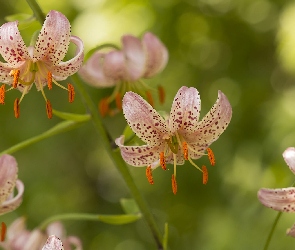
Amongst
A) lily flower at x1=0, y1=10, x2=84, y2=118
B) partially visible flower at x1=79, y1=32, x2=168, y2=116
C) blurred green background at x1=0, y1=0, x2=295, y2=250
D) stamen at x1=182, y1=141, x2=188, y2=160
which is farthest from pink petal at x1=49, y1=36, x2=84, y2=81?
blurred green background at x1=0, y1=0, x2=295, y2=250

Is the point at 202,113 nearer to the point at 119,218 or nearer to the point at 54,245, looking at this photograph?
the point at 119,218

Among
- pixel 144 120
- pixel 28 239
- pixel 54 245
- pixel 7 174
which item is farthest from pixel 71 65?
pixel 28 239

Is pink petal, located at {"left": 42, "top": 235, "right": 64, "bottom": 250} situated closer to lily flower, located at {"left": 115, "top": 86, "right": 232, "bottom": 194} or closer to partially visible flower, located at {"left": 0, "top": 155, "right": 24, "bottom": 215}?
lily flower, located at {"left": 115, "top": 86, "right": 232, "bottom": 194}

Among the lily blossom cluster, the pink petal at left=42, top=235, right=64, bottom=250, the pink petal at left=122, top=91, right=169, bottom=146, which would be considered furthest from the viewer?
the lily blossom cluster

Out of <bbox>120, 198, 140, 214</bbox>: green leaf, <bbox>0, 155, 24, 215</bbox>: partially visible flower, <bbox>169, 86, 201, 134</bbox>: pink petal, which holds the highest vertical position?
<bbox>169, 86, 201, 134</bbox>: pink petal

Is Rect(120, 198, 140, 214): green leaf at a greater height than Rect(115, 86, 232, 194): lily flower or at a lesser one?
lesser

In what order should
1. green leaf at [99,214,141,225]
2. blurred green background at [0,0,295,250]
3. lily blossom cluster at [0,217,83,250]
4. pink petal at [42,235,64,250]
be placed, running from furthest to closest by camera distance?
blurred green background at [0,0,295,250] → lily blossom cluster at [0,217,83,250] → green leaf at [99,214,141,225] → pink petal at [42,235,64,250]

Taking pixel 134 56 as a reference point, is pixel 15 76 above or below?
above

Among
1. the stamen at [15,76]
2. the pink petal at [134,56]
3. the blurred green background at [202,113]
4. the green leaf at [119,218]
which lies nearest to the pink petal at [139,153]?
the green leaf at [119,218]
